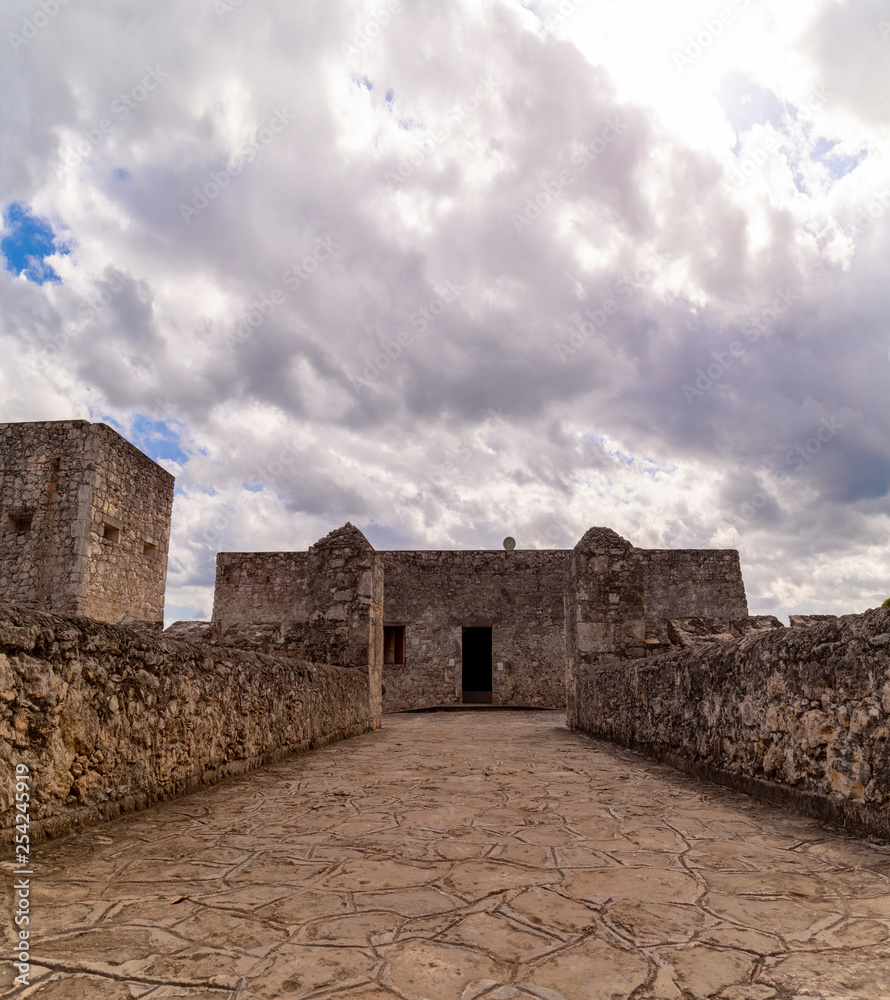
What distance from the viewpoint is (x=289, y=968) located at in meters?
1.53

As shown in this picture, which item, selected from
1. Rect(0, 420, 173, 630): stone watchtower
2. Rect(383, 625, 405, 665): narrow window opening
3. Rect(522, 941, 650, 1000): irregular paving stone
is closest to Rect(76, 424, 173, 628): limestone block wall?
Rect(0, 420, 173, 630): stone watchtower

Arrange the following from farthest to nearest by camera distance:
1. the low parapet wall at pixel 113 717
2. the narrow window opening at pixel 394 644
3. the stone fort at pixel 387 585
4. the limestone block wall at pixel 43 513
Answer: the narrow window opening at pixel 394 644 → the limestone block wall at pixel 43 513 → the stone fort at pixel 387 585 → the low parapet wall at pixel 113 717

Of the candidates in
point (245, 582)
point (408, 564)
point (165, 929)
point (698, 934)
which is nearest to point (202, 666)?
point (165, 929)

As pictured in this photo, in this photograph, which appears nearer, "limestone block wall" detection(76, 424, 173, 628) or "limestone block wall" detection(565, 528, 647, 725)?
"limestone block wall" detection(565, 528, 647, 725)

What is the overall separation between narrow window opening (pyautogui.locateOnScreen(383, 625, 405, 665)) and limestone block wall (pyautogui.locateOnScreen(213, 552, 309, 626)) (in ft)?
8.11

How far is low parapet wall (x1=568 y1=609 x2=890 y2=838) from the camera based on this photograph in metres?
2.67

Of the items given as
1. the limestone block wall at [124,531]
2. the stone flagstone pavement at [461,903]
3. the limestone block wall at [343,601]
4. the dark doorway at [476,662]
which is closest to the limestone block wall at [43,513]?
the limestone block wall at [124,531]

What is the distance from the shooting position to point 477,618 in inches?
648

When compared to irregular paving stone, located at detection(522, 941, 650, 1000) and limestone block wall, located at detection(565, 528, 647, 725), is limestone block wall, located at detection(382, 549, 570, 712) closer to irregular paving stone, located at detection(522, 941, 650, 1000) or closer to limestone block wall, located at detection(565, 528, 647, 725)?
limestone block wall, located at detection(565, 528, 647, 725)

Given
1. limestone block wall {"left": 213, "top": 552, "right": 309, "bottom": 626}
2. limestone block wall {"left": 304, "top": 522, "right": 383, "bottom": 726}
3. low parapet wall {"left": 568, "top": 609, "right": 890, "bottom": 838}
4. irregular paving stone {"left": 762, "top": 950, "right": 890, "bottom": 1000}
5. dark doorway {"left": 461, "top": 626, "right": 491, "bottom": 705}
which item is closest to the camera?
irregular paving stone {"left": 762, "top": 950, "right": 890, "bottom": 1000}

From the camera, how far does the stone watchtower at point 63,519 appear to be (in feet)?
33.7

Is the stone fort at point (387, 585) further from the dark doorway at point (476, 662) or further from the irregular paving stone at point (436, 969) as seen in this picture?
the irregular paving stone at point (436, 969)

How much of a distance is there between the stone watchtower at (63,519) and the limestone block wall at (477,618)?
7.14m

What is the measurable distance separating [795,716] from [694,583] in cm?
1437
